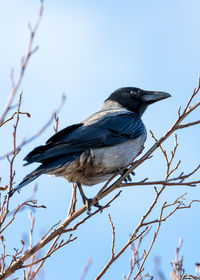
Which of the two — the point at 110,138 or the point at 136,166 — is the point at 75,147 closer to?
the point at 110,138

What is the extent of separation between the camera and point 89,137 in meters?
5.88

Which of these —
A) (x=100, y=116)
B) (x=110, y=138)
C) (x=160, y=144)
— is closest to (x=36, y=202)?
(x=160, y=144)

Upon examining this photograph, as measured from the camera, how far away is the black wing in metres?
5.40

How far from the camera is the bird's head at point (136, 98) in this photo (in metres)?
7.55

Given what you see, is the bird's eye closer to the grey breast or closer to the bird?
the bird

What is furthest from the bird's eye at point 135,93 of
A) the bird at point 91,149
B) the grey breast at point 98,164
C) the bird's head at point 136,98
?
the grey breast at point 98,164

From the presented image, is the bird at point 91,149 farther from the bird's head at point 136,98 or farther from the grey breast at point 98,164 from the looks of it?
the bird's head at point 136,98

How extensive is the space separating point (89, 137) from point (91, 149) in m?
0.20

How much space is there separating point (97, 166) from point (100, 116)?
1.13 m

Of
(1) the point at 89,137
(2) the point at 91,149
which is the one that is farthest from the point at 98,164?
(1) the point at 89,137

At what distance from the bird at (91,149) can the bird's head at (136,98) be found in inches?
23.8

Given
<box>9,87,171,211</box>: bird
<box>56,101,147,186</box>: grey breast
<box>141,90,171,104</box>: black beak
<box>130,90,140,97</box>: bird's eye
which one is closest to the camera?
<box>9,87,171,211</box>: bird

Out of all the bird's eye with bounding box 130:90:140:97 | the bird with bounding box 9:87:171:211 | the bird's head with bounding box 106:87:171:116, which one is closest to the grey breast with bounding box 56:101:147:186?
the bird with bounding box 9:87:171:211

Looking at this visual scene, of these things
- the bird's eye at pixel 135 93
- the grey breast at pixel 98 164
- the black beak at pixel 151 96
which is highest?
the bird's eye at pixel 135 93
